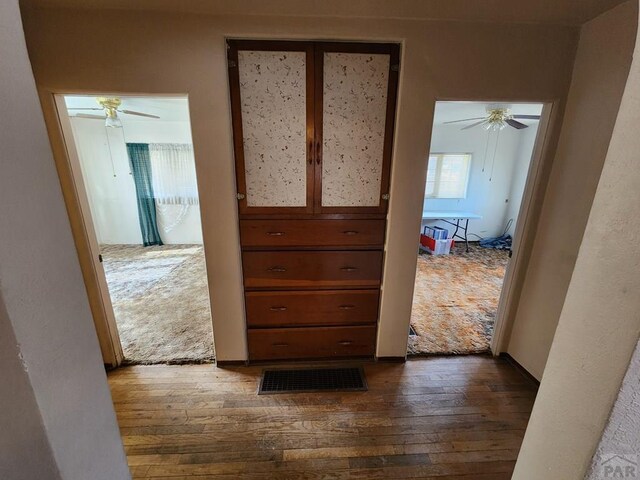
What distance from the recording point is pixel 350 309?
2105 millimetres

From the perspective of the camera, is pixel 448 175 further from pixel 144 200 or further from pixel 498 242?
pixel 144 200

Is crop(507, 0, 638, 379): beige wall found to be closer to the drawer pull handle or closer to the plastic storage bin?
the drawer pull handle

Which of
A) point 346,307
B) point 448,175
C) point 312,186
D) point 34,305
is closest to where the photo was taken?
point 34,305

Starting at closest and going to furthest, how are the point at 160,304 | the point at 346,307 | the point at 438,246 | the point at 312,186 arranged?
the point at 312,186 → the point at 346,307 → the point at 160,304 → the point at 438,246

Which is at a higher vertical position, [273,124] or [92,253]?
[273,124]

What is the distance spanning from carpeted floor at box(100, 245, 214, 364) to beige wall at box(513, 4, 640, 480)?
7.43ft

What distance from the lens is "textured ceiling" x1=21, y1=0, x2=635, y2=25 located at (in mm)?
1434

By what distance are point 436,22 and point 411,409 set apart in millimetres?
2444

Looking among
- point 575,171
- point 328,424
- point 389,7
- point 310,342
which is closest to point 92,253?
point 310,342

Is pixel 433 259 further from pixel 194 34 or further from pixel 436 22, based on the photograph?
pixel 194 34

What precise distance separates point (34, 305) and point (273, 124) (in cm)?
151

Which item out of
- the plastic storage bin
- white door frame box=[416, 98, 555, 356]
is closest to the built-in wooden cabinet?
white door frame box=[416, 98, 555, 356]

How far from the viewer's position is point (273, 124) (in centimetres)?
172

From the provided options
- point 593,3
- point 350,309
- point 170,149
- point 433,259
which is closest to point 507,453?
point 350,309
